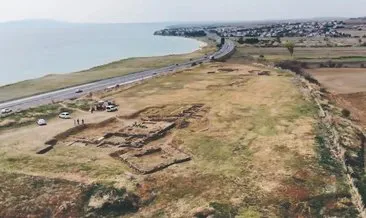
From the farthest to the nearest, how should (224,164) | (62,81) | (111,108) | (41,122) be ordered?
(62,81) → (111,108) → (41,122) → (224,164)

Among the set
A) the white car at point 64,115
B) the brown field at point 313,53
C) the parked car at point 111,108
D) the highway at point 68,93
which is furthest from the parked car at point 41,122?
the brown field at point 313,53

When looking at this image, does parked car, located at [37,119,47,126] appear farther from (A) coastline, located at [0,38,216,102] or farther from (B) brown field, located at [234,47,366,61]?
(B) brown field, located at [234,47,366,61]

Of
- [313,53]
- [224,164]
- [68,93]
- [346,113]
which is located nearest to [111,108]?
[68,93]

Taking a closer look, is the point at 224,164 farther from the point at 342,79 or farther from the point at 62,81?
the point at 62,81

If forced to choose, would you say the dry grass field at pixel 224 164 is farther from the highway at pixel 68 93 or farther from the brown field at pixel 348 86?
the highway at pixel 68 93

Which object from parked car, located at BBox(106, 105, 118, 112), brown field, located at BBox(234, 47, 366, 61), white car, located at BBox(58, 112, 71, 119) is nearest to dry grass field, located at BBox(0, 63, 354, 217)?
parked car, located at BBox(106, 105, 118, 112)
